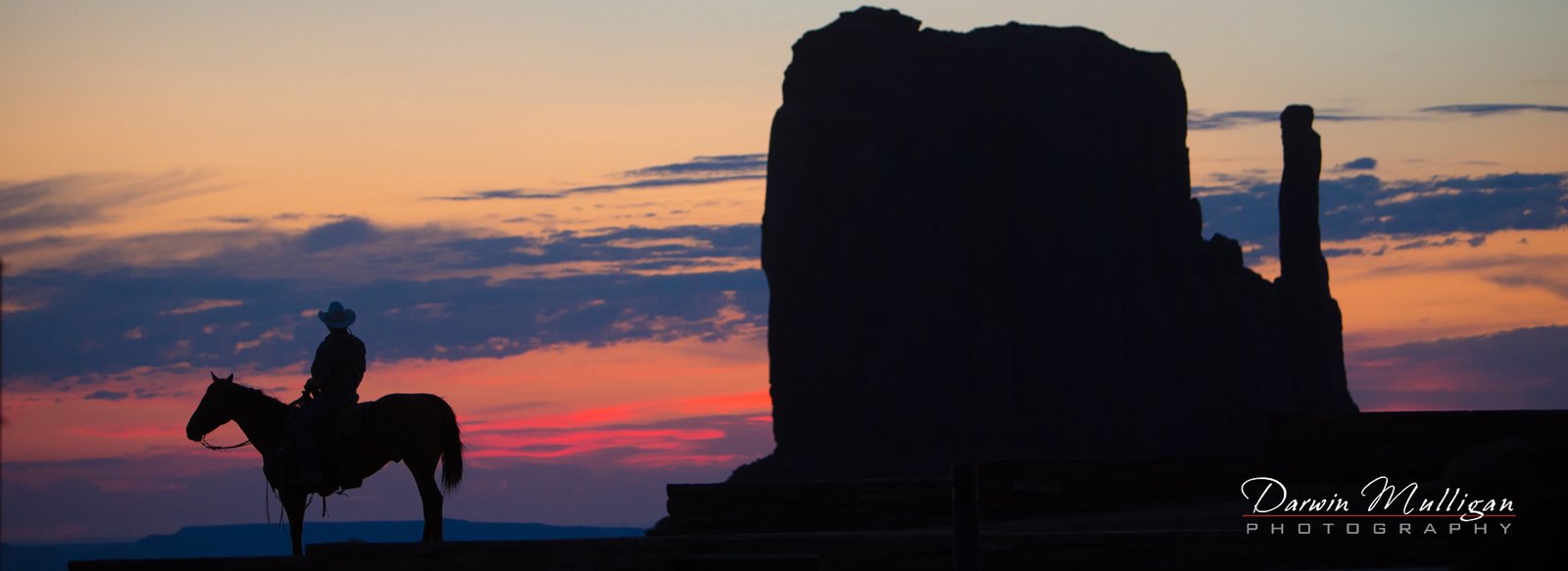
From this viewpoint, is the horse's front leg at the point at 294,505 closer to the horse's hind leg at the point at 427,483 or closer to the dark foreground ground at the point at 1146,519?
the horse's hind leg at the point at 427,483

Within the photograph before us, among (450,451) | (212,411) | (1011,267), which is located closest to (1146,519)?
(450,451)

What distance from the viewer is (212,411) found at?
1825 cm

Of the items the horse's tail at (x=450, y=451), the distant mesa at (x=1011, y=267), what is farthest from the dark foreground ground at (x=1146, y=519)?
the distant mesa at (x=1011, y=267)

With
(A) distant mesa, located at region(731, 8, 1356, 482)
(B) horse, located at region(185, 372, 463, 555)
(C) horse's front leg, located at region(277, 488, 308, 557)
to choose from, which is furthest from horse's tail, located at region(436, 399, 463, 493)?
(A) distant mesa, located at region(731, 8, 1356, 482)

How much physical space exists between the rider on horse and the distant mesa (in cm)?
8694

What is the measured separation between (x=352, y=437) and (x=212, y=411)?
150cm

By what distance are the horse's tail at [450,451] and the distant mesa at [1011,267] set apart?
85644 millimetres

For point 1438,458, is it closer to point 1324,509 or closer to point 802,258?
point 1324,509

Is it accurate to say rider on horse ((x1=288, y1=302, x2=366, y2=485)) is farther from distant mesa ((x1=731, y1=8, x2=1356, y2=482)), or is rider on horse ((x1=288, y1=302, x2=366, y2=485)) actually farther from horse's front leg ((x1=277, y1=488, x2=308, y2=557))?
distant mesa ((x1=731, y1=8, x2=1356, y2=482))

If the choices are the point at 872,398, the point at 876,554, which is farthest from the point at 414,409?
the point at 872,398

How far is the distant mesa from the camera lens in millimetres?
107375

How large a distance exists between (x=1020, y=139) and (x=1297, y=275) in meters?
19.1

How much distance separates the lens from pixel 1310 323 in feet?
370

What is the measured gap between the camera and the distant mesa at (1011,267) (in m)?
107
